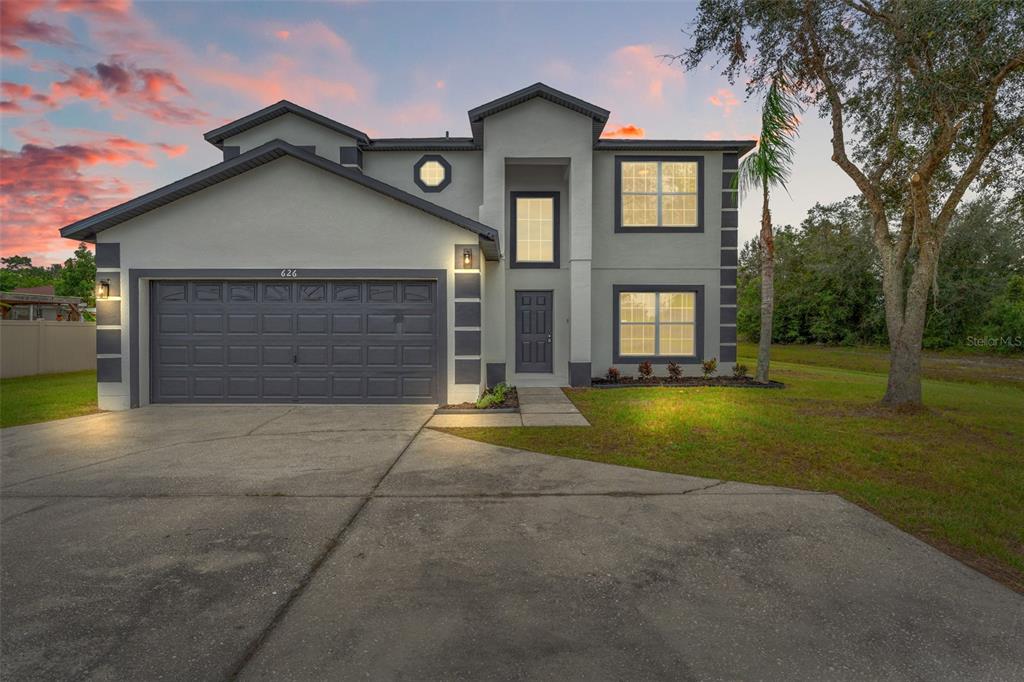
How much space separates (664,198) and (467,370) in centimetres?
754

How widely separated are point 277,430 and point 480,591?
584cm

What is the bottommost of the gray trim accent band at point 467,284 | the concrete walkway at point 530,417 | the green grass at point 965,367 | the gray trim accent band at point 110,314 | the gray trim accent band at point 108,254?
the concrete walkway at point 530,417

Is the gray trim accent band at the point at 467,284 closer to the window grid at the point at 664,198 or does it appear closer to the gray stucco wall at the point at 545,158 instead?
the gray stucco wall at the point at 545,158

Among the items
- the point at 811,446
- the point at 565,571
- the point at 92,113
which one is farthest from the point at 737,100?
the point at 92,113

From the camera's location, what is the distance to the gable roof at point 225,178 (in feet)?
30.9

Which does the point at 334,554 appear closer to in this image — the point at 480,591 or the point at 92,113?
the point at 480,591

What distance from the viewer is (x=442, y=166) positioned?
13281mm

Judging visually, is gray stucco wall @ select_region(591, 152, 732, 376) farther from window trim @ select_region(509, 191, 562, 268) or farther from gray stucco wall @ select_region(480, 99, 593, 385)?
window trim @ select_region(509, 191, 562, 268)

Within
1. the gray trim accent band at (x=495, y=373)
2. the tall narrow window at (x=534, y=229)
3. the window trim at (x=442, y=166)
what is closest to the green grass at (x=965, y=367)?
the tall narrow window at (x=534, y=229)

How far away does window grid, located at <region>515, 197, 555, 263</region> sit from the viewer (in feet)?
43.6

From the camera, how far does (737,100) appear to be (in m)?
11.6

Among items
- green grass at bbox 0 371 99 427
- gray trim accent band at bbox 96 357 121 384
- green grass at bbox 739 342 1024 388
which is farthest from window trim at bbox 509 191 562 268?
green grass at bbox 0 371 99 427

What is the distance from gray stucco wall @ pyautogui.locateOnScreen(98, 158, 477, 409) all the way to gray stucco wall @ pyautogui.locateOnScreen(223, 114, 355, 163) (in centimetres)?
386

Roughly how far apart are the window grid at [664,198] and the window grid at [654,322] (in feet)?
6.50
